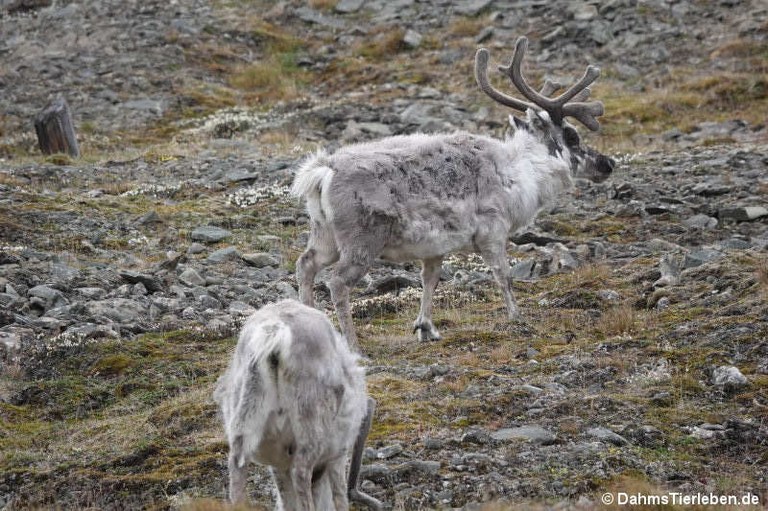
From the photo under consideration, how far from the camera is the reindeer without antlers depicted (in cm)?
1088

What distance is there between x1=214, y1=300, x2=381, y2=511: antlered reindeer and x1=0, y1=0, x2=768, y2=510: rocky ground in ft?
1.75

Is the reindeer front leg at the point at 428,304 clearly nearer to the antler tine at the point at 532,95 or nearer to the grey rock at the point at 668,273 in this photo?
the grey rock at the point at 668,273

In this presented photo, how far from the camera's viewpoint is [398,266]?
15.8m

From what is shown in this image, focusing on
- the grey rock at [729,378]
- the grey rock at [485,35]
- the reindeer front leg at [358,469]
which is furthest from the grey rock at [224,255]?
the grey rock at [485,35]

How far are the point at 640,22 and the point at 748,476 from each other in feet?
75.4

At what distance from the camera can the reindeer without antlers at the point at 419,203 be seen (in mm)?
10883

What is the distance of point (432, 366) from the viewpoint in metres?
10.3

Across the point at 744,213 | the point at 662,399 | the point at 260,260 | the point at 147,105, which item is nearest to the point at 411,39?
the point at 147,105

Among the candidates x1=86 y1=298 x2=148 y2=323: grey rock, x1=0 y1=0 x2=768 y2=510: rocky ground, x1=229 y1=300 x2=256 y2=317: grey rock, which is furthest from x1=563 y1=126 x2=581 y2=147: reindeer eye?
x1=86 y1=298 x2=148 y2=323: grey rock

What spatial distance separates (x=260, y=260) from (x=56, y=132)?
958 cm

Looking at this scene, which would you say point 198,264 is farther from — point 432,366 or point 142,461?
point 142,461

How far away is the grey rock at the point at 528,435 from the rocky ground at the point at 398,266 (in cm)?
2

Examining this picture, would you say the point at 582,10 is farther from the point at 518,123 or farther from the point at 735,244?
the point at 518,123

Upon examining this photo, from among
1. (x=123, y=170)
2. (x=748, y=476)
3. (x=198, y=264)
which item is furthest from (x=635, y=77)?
(x=748, y=476)
